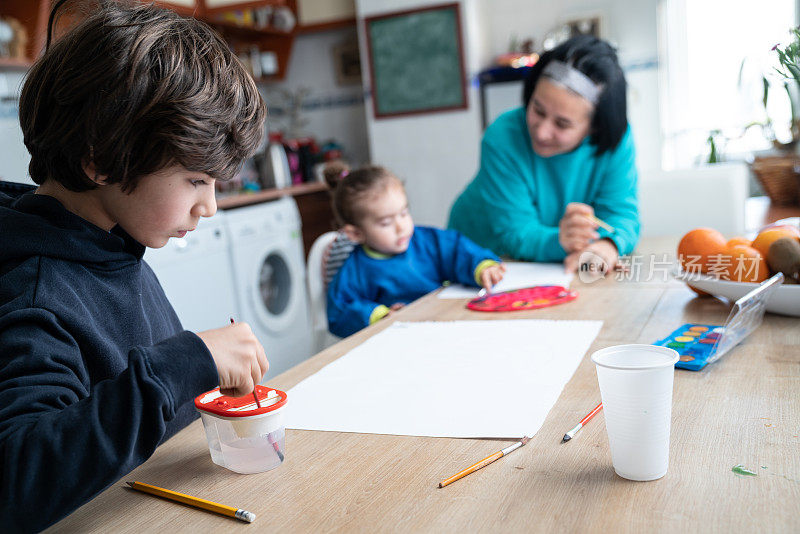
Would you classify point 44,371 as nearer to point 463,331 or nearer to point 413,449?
point 413,449

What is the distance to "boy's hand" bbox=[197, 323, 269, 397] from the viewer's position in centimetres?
71

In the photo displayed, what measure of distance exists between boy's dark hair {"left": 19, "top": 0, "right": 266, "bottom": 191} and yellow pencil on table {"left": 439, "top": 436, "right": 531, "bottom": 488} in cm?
46

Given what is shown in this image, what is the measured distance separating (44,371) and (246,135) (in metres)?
0.37

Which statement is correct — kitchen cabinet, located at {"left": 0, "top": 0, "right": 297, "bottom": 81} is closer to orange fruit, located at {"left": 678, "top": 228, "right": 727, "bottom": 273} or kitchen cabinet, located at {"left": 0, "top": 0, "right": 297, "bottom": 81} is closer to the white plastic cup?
orange fruit, located at {"left": 678, "top": 228, "right": 727, "bottom": 273}

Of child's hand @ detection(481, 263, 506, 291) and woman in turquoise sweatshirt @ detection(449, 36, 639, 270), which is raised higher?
woman in turquoise sweatshirt @ detection(449, 36, 639, 270)

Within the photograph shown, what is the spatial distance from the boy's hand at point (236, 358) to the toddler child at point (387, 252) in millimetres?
937

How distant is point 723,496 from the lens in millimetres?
612

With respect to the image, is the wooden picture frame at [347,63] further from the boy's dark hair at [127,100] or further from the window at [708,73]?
the boy's dark hair at [127,100]

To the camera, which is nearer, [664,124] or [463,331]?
[463,331]

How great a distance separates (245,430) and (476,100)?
390cm

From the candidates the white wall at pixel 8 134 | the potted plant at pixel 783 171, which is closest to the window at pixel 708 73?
the potted plant at pixel 783 171

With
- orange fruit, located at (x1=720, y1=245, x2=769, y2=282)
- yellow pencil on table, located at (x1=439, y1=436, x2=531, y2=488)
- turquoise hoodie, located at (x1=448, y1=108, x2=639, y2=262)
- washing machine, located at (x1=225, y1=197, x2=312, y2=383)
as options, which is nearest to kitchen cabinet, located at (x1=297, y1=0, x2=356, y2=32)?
washing machine, located at (x1=225, y1=197, x2=312, y2=383)

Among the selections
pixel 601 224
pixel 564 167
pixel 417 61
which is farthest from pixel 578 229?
pixel 417 61

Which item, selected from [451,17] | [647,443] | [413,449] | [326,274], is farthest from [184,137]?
[451,17]
